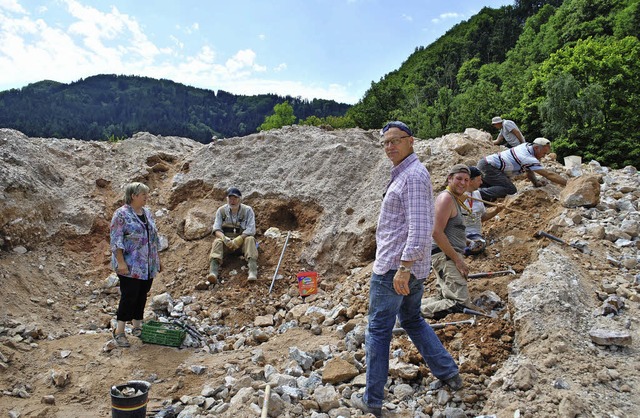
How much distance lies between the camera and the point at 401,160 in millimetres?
3205

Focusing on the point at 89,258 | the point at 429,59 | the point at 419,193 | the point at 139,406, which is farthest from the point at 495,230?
the point at 429,59

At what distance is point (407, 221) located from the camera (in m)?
3.05

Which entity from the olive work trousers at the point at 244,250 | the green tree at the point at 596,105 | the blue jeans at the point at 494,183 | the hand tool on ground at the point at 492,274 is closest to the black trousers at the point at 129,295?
the olive work trousers at the point at 244,250

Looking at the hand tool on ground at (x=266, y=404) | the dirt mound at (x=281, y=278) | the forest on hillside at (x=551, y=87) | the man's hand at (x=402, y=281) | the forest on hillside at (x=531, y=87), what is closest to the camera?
the man's hand at (x=402, y=281)

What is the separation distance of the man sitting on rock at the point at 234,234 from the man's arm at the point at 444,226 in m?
3.99

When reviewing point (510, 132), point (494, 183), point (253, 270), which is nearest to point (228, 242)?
point (253, 270)

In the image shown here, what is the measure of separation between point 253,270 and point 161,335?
2.33 metres

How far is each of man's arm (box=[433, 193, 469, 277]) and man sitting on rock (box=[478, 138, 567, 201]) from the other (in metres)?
3.68

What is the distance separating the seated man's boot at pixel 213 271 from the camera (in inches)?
285

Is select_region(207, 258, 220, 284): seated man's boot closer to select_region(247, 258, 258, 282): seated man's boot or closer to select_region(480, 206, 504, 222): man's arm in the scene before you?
select_region(247, 258, 258, 282): seated man's boot

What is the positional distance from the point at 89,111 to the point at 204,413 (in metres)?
138

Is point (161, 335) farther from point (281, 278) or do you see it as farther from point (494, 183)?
point (494, 183)

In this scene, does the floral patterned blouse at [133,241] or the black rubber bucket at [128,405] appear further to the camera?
the floral patterned blouse at [133,241]

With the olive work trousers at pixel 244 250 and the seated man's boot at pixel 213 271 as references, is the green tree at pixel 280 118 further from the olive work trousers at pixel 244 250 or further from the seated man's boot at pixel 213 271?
the seated man's boot at pixel 213 271
